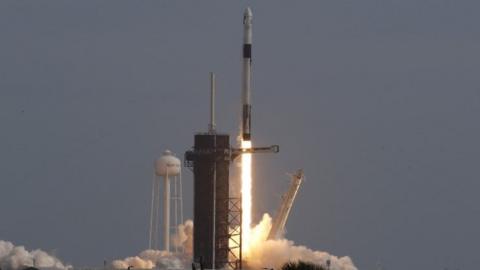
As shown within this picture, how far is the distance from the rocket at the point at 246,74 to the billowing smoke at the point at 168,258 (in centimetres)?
1329

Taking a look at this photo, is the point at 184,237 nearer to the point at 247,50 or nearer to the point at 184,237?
the point at 184,237

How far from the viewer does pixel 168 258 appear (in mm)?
168750

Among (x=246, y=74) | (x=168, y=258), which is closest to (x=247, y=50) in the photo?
(x=246, y=74)

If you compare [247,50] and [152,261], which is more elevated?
[247,50]

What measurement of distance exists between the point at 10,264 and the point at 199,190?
20.5 meters

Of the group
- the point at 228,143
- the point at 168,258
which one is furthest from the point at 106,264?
the point at 228,143

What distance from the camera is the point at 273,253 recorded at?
164875mm

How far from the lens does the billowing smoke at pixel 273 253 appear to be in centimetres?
16400

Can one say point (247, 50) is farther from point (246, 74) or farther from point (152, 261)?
point (152, 261)

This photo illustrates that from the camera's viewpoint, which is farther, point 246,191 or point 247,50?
point 247,50

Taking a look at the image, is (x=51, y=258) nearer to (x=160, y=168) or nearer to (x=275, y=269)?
(x=160, y=168)

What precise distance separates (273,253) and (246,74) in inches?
658

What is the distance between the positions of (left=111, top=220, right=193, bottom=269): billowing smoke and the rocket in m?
13.3

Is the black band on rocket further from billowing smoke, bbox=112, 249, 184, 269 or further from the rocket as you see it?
billowing smoke, bbox=112, 249, 184, 269
